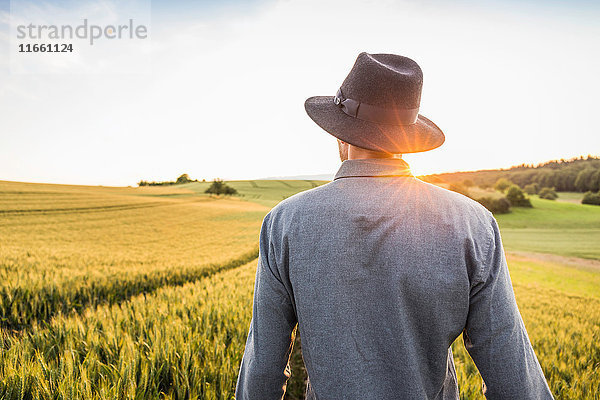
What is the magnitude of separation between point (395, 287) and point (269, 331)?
27.8 inches

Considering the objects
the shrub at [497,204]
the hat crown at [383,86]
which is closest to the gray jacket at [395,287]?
the hat crown at [383,86]

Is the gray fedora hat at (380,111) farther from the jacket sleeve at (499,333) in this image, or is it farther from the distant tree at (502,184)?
the distant tree at (502,184)

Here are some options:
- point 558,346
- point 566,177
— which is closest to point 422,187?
point 558,346

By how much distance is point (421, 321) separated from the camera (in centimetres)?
137

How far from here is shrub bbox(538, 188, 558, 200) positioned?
180 ft

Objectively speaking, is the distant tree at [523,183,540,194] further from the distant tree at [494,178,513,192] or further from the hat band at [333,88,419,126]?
the hat band at [333,88,419,126]

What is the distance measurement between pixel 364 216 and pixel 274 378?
3.42 ft

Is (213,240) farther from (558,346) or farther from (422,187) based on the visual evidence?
(422,187)

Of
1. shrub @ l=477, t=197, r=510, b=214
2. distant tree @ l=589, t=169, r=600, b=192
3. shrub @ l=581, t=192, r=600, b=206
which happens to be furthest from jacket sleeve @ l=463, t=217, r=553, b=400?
distant tree @ l=589, t=169, r=600, b=192

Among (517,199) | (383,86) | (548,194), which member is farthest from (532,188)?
(383,86)

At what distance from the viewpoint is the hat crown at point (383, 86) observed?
5.12ft

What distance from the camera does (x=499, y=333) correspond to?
1.37 meters

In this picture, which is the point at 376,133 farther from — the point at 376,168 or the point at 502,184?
the point at 502,184

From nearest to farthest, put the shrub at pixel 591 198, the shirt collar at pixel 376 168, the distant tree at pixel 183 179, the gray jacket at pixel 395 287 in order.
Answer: the gray jacket at pixel 395 287, the shirt collar at pixel 376 168, the shrub at pixel 591 198, the distant tree at pixel 183 179
